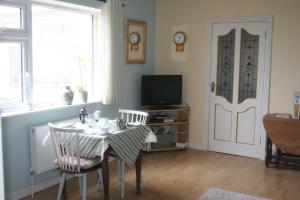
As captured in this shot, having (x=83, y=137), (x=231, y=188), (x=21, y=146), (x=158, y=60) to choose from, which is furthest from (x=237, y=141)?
(x=21, y=146)

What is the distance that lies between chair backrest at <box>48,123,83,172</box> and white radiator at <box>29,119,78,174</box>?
1.65 ft

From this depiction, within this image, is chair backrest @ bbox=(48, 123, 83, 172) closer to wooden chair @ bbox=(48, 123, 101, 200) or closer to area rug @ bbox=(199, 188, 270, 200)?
wooden chair @ bbox=(48, 123, 101, 200)

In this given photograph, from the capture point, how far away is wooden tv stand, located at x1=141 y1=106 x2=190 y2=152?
523 cm

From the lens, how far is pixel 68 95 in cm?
401

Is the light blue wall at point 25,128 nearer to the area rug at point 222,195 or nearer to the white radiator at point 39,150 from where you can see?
the white radiator at point 39,150

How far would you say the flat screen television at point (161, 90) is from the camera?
5.23 m

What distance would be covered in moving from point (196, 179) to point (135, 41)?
2.22 m

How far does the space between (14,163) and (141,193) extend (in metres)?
1.36

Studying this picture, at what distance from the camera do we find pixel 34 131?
11.5ft

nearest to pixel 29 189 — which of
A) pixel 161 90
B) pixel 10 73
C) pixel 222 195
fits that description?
pixel 10 73

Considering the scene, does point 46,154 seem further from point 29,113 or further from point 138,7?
point 138,7

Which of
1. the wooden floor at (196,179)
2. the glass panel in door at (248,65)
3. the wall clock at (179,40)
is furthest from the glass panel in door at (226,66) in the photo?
the wooden floor at (196,179)

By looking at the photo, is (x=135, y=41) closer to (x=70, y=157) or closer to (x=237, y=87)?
(x=237, y=87)

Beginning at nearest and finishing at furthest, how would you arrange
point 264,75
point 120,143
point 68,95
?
point 120,143 < point 68,95 < point 264,75
